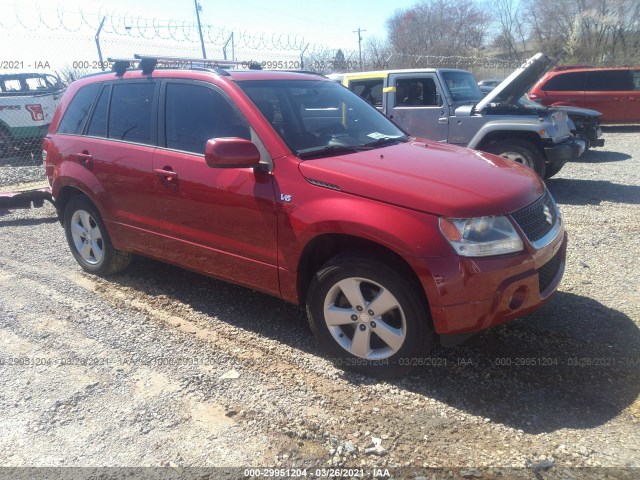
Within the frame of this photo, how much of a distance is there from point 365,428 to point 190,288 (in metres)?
2.42

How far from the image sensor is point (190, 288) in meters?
4.61

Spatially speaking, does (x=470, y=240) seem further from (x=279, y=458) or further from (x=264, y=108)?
(x=264, y=108)

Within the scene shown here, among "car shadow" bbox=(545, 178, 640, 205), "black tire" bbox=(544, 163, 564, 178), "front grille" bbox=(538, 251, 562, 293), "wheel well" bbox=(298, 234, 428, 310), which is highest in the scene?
"wheel well" bbox=(298, 234, 428, 310)

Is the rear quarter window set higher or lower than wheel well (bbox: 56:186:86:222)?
higher

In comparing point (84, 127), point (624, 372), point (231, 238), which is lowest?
point (624, 372)

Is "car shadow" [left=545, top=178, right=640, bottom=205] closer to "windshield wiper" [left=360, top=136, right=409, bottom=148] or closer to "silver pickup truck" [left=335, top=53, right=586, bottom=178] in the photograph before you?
"silver pickup truck" [left=335, top=53, right=586, bottom=178]

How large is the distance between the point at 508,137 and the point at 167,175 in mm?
5674

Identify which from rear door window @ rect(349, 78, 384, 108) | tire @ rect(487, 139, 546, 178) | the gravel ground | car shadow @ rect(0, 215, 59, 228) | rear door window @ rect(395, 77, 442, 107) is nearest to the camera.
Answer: the gravel ground

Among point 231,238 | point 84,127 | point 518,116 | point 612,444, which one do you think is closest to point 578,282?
point 612,444

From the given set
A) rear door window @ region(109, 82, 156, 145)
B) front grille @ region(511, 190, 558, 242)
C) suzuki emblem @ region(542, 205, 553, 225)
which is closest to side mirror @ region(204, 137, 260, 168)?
rear door window @ region(109, 82, 156, 145)

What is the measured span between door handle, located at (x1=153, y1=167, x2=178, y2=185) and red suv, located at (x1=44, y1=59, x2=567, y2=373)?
0.05ft

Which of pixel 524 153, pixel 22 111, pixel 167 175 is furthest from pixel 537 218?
pixel 22 111

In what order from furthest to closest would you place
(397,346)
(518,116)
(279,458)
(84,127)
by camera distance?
(518,116) → (84,127) → (397,346) → (279,458)

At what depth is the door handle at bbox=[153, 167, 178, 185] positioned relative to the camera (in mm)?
3739
